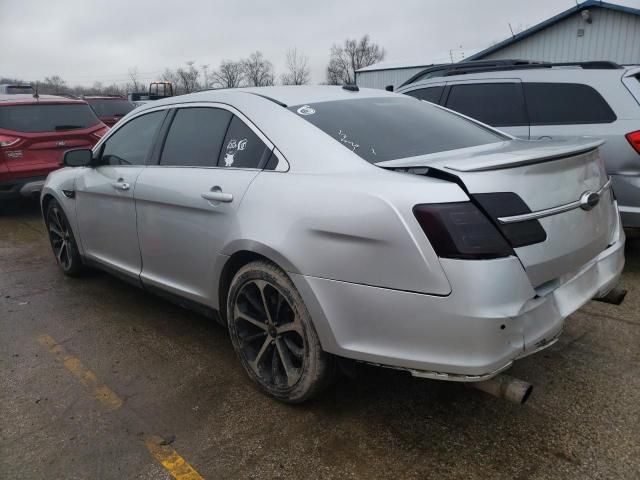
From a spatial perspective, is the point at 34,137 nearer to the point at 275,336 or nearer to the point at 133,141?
the point at 133,141

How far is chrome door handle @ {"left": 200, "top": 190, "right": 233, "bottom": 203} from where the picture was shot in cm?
281

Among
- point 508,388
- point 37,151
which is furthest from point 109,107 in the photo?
point 508,388

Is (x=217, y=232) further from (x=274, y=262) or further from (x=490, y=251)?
(x=490, y=251)

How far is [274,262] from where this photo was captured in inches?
102

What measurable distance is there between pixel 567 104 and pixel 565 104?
0.06ft

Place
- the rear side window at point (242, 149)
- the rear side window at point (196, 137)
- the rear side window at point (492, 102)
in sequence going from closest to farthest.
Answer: the rear side window at point (242, 149), the rear side window at point (196, 137), the rear side window at point (492, 102)

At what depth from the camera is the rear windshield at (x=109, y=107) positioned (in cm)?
1426

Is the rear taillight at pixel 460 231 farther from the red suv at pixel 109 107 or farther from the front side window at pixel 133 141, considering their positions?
the red suv at pixel 109 107

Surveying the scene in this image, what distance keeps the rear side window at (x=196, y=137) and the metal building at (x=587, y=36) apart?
56.7 feet

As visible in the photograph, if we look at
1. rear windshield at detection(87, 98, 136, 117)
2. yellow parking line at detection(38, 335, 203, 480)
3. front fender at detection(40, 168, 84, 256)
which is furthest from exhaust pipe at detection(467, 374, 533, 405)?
rear windshield at detection(87, 98, 136, 117)

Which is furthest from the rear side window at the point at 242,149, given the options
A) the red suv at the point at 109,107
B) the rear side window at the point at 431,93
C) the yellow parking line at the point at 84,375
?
the red suv at the point at 109,107

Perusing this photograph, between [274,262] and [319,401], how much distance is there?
80 cm

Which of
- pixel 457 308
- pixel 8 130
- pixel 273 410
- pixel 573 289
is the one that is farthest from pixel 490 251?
pixel 8 130

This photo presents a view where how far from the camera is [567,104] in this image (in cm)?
494
